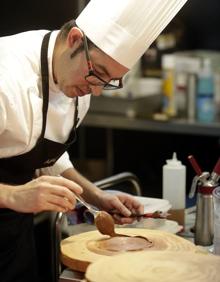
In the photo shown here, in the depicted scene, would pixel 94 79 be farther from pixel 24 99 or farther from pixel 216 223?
pixel 216 223

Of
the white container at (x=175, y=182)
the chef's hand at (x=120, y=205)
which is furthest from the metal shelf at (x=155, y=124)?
the chef's hand at (x=120, y=205)

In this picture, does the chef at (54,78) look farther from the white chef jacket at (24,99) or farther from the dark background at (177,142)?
the dark background at (177,142)

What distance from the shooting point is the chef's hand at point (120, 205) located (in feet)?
5.60

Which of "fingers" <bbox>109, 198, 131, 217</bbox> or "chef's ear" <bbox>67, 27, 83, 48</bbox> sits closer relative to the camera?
"chef's ear" <bbox>67, 27, 83, 48</bbox>

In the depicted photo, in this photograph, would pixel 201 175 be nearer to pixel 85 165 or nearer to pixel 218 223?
pixel 218 223

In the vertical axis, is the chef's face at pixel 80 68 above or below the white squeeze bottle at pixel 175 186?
above

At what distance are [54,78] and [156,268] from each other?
2.02 ft

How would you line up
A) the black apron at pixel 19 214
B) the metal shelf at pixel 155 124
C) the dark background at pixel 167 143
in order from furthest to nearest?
1. the dark background at pixel 167 143
2. the metal shelf at pixel 155 124
3. the black apron at pixel 19 214

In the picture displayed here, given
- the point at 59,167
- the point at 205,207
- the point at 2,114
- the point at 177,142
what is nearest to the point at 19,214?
the point at 59,167

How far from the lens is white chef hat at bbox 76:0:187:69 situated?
1574mm

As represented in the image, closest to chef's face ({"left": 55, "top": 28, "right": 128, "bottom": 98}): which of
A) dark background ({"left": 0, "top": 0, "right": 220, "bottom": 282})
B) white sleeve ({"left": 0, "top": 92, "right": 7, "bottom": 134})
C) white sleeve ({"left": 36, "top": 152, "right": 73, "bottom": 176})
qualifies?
white sleeve ({"left": 0, "top": 92, "right": 7, "bottom": 134})

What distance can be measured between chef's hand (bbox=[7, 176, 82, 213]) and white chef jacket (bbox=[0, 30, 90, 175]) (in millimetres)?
193

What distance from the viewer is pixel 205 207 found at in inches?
62.9

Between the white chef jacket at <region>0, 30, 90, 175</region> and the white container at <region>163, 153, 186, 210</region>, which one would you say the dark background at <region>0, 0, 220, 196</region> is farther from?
the white chef jacket at <region>0, 30, 90, 175</region>
